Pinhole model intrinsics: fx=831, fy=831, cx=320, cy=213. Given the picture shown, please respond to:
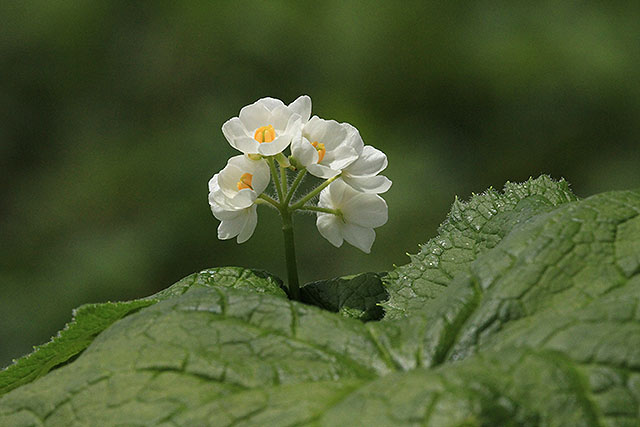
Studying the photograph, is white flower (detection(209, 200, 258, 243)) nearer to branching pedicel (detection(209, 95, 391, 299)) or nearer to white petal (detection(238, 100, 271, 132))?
branching pedicel (detection(209, 95, 391, 299))

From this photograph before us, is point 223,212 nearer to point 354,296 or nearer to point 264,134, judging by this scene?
point 264,134

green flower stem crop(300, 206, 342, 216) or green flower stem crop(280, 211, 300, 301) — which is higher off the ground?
green flower stem crop(300, 206, 342, 216)

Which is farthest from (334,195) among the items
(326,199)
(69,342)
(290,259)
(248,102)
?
(248,102)

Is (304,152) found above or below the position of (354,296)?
above

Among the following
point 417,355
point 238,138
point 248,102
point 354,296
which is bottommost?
point 417,355

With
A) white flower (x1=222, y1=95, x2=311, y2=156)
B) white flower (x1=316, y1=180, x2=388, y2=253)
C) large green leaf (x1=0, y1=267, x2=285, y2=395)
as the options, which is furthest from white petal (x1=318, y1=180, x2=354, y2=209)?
large green leaf (x1=0, y1=267, x2=285, y2=395)

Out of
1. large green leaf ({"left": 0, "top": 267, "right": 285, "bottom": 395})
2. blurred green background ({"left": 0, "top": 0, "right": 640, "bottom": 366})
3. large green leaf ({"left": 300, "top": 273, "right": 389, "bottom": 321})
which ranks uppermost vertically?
blurred green background ({"left": 0, "top": 0, "right": 640, "bottom": 366})
